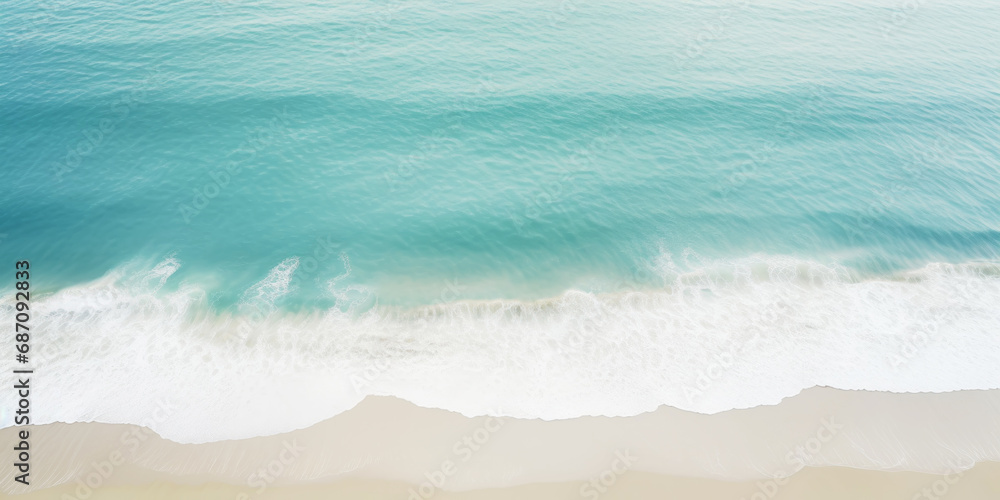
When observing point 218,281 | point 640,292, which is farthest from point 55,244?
point 640,292

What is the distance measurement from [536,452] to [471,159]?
18.1m

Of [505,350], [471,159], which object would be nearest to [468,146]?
[471,159]

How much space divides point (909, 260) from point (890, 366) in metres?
8.41

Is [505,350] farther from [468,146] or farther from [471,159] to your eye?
[468,146]

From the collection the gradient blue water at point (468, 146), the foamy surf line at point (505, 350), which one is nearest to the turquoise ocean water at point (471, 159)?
the gradient blue water at point (468, 146)

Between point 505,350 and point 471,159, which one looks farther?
point 471,159

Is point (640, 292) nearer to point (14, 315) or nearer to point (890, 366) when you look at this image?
point (890, 366)

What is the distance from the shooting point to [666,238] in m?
24.5

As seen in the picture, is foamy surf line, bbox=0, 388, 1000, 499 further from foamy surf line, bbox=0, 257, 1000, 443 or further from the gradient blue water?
the gradient blue water

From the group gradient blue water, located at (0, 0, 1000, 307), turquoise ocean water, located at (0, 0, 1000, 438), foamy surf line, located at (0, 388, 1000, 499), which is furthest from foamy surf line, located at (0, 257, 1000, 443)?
gradient blue water, located at (0, 0, 1000, 307)

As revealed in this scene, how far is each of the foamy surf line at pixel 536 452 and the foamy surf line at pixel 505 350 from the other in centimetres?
60

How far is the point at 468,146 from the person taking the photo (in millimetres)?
29438

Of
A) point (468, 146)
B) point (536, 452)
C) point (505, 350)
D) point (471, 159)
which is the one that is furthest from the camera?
point (468, 146)

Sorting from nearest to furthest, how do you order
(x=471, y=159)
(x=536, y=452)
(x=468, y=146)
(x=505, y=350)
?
(x=536, y=452)
(x=505, y=350)
(x=471, y=159)
(x=468, y=146)
